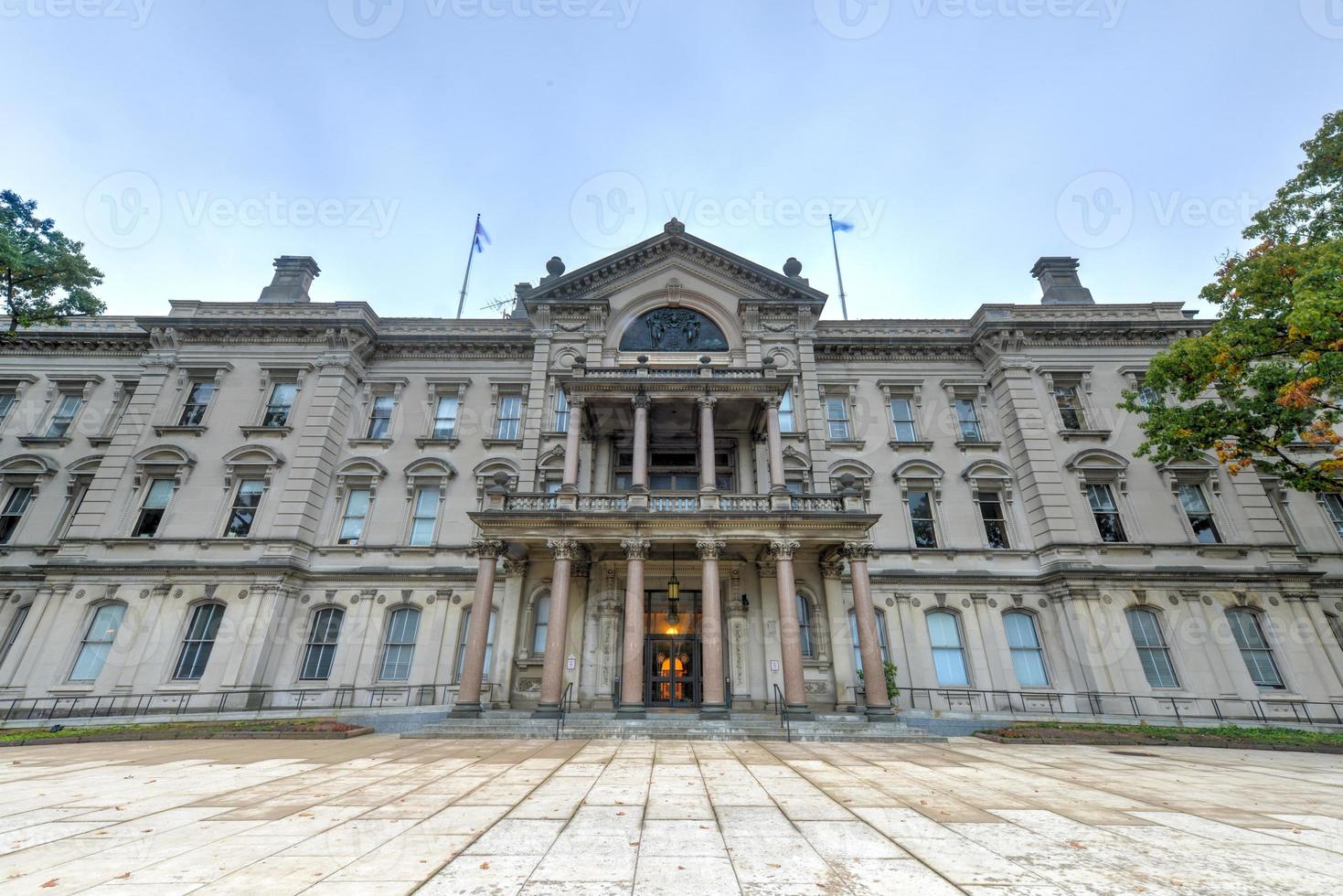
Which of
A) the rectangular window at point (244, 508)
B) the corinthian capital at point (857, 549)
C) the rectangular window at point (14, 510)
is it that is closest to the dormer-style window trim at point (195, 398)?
the rectangular window at point (244, 508)

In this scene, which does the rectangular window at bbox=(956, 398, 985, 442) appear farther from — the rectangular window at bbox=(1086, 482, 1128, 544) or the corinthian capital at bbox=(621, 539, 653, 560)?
the corinthian capital at bbox=(621, 539, 653, 560)

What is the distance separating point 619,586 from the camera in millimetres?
17969

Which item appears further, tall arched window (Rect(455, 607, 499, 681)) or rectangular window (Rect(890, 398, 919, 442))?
rectangular window (Rect(890, 398, 919, 442))

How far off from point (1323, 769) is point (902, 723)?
289 inches

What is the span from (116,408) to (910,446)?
32751mm

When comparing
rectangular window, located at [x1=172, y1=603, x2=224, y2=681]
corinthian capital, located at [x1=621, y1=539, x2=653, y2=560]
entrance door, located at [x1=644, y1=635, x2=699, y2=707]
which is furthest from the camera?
rectangular window, located at [x1=172, y1=603, x2=224, y2=681]

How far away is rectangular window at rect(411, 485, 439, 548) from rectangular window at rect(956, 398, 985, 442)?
21.0 metres

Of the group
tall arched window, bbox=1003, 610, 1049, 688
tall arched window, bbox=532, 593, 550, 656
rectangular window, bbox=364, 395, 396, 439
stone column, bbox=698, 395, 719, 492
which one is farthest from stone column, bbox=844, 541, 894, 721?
rectangular window, bbox=364, 395, 396, 439

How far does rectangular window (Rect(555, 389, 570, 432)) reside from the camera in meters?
20.7

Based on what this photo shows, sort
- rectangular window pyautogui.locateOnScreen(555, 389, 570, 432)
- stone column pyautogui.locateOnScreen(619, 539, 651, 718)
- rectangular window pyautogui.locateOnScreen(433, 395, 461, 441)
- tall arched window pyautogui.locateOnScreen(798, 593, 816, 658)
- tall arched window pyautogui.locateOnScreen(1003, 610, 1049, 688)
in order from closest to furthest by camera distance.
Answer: stone column pyautogui.locateOnScreen(619, 539, 651, 718) → tall arched window pyautogui.locateOnScreen(798, 593, 816, 658) → tall arched window pyautogui.locateOnScreen(1003, 610, 1049, 688) → rectangular window pyautogui.locateOnScreen(555, 389, 570, 432) → rectangular window pyautogui.locateOnScreen(433, 395, 461, 441)

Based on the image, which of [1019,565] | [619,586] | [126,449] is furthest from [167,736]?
[1019,565]

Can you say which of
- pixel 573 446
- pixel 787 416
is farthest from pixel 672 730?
pixel 787 416

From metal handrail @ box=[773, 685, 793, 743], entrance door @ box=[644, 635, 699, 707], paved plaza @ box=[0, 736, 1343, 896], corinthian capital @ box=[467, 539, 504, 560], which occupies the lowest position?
paved plaza @ box=[0, 736, 1343, 896]

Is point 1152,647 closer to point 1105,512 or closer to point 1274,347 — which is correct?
point 1105,512
